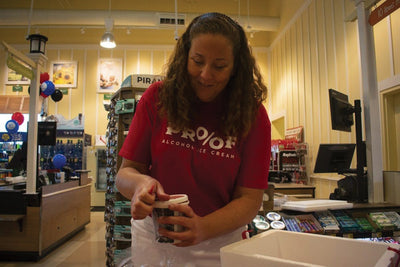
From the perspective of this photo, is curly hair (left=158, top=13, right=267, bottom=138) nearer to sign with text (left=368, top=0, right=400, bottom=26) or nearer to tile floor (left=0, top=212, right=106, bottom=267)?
sign with text (left=368, top=0, right=400, bottom=26)

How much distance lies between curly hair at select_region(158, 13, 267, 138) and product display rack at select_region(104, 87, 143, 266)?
283cm

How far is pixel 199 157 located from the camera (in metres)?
1.00

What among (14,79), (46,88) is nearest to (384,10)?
→ (46,88)

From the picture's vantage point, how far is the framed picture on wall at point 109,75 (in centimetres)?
925

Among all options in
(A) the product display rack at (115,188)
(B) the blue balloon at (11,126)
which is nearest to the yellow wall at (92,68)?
(B) the blue balloon at (11,126)

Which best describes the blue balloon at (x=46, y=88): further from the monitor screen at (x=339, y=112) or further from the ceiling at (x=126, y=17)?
the monitor screen at (x=339, y=112)

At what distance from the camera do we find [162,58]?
9.38m

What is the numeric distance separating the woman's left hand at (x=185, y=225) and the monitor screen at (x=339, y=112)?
2452mm

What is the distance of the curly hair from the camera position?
101 cm

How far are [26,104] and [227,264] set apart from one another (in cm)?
997

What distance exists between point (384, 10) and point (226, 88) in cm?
218

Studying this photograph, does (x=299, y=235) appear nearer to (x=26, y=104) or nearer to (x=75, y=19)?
(x=75, y=19)

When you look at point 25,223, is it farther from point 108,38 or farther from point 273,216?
point 108,38

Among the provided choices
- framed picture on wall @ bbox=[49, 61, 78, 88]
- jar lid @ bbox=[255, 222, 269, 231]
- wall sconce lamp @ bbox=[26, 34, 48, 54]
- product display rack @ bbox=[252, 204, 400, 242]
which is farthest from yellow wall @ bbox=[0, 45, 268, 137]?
jar lid @ bbox=[255, 222, 269, 231]
